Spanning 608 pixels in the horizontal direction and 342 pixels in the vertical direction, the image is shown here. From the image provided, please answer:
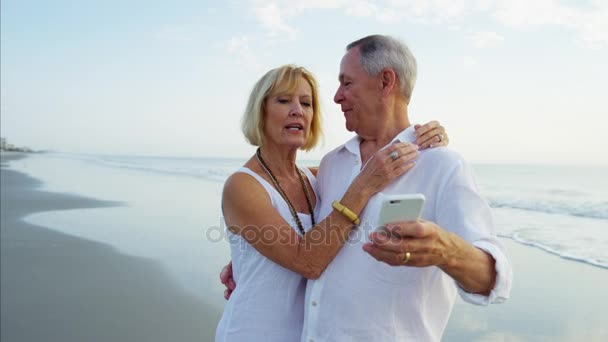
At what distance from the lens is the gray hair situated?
2455 millimetres

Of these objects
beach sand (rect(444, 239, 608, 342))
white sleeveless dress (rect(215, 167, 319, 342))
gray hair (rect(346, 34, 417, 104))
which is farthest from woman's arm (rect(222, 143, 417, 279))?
beach sand (rect(444, 239, 608, 342))

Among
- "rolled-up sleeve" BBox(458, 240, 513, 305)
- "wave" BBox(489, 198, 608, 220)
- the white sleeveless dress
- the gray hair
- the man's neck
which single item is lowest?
"wave" BBox(489, 198, 608, 220)

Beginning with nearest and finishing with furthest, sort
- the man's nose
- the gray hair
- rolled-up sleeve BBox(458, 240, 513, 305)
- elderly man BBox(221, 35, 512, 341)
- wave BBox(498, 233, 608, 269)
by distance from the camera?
elderly man BBox(221, 35, 512, 341)
rolled-up sleeve BBox(458, 240, 513, 305)
the gray hair
the man's nose
wave BBox(498, 233, 608, 269)

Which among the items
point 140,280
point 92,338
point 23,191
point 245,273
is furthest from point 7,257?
point 23,191

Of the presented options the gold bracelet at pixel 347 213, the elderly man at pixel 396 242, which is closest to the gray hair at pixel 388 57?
the elderly man at pixel 396 242

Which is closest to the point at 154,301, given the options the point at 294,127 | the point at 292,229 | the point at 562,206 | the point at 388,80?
the point at 294,127

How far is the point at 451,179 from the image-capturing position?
2041mm

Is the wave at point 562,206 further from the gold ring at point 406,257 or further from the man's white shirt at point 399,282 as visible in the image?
the gold ring at point 406,257

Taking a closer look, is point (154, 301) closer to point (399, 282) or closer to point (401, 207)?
point (399, 282)

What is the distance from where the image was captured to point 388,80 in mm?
2477

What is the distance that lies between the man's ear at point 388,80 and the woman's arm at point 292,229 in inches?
15.8

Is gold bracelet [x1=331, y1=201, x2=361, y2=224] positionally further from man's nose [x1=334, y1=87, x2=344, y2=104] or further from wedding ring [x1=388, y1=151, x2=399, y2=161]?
man's nose [x1=334, y1=87, x2=344, y2=104]

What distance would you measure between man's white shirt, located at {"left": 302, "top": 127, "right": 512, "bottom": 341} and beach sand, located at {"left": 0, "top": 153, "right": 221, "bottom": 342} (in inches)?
118

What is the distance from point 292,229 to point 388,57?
3.11 ft
